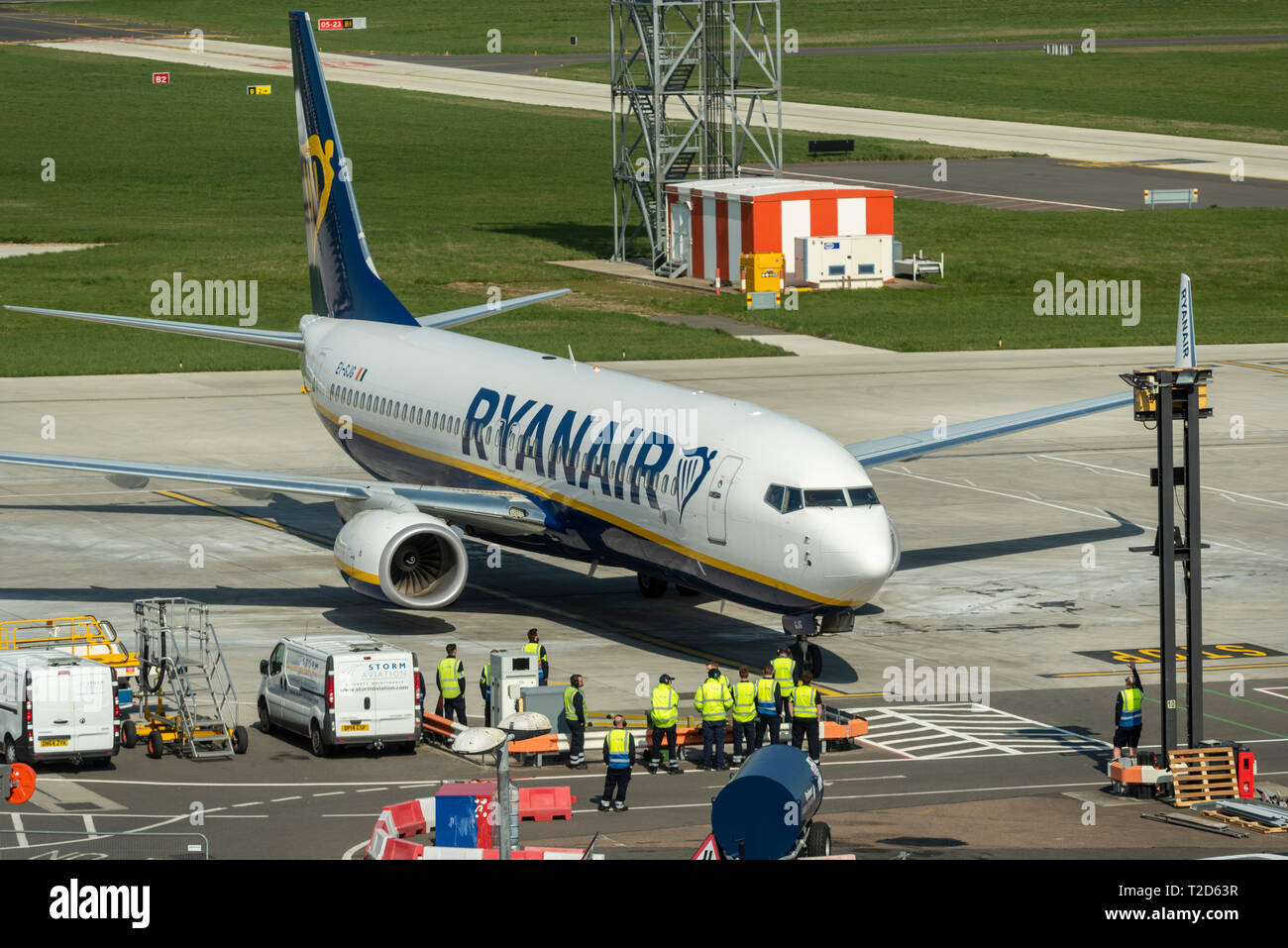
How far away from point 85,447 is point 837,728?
37.1m

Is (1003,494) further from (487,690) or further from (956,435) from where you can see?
(487,690)

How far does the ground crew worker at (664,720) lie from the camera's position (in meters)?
32.0

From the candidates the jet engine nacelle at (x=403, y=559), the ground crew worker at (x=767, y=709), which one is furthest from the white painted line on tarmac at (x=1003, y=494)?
the ground crew worker at (x=767, y=709)

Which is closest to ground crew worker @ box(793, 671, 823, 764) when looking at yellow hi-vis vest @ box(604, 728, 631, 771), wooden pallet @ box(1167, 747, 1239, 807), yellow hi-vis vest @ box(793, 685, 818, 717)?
yellow hi-vis vest @ box(793, 685, 818, 717)

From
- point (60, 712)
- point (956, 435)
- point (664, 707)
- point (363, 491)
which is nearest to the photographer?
point (60, 712)

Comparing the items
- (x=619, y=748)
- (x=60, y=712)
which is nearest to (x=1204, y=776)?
(x=619, y=748)

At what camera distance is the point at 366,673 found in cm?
3281

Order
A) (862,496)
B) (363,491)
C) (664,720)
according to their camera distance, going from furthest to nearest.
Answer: (363,491) < (862,496) < (664,720)

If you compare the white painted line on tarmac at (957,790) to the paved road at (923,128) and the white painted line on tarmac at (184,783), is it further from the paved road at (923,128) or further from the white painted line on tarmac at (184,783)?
the paved road at (923,128)

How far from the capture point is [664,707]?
105 ft

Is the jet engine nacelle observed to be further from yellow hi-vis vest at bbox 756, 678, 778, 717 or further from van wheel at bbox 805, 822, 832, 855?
van wheel at bbox 805, 822, 832, 855

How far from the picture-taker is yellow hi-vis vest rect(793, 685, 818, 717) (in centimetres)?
3244

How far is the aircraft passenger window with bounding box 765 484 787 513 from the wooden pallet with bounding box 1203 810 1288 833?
1010 cm

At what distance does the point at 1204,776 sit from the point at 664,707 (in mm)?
8813
